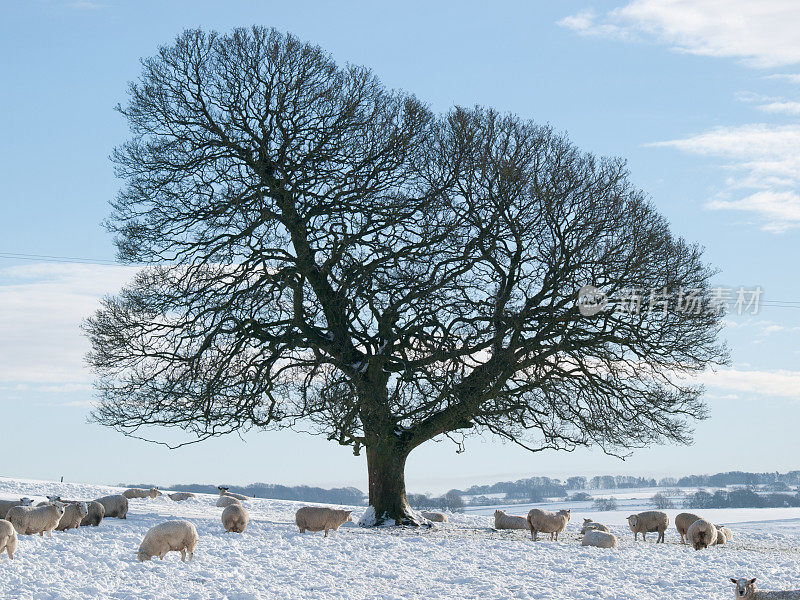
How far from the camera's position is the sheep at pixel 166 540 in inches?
503

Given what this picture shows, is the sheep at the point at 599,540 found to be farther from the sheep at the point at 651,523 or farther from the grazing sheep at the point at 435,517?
the grazing sheep at the point at 435,517

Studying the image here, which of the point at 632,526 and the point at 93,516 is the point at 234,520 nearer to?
the point at 93,516

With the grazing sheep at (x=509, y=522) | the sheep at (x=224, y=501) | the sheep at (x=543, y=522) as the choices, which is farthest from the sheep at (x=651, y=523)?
the sheep at (x=224, y=501)

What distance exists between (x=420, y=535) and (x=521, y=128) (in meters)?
10.6

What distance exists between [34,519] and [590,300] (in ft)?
44.3

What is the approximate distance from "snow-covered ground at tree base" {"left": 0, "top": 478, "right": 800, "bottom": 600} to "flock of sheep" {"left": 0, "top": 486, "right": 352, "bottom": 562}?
26cm

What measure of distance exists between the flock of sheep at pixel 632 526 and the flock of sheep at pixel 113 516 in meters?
4.68

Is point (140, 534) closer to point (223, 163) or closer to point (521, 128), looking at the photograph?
point (223, 163)

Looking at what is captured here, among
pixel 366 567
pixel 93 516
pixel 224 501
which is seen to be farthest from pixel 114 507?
pixel 366 567

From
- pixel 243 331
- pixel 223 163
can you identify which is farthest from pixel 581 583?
pixel 223 163

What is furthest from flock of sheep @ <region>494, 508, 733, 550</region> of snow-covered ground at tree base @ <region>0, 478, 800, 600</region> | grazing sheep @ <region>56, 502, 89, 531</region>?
grazing sheep @ <region>56, 502, 89, 531</region>

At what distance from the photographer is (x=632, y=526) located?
69.7 feet

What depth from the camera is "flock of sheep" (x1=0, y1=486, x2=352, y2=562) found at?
42.0ft

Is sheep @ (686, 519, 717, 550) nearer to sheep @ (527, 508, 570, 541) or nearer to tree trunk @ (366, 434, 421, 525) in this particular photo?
sheep @ (527, 508, 570, 541)
